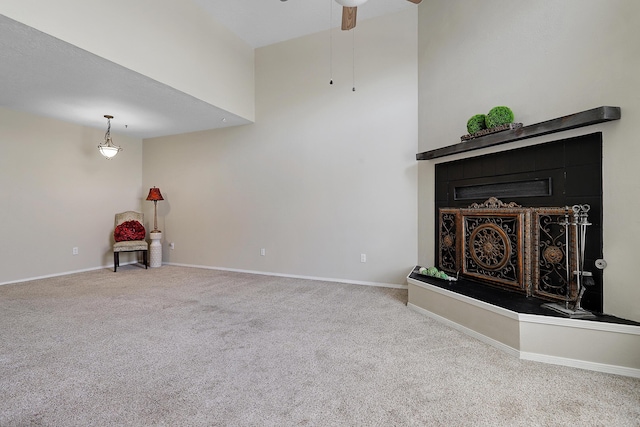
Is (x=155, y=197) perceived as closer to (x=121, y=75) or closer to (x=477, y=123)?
(x=121, y=75)

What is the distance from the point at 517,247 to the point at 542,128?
1036mm

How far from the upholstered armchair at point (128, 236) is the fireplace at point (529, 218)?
16.7 feet

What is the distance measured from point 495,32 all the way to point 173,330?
4.10 meters

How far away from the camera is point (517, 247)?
9.11 feet

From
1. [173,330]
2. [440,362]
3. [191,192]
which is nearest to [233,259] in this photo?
[191,192]

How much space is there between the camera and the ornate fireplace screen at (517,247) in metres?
2.43

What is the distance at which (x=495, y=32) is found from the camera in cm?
299

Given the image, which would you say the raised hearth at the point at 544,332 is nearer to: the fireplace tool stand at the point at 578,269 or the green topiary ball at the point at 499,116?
the fireplace tool stand at the point at 578,269

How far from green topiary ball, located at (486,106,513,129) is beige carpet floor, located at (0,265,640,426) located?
1.90 m

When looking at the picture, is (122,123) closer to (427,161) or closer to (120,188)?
(120,188)

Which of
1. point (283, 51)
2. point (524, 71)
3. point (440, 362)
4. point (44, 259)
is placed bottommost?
point (440, 362)

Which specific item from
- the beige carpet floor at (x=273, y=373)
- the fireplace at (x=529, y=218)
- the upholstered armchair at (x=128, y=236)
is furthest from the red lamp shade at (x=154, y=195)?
the fireplace at (x=529, y=218)

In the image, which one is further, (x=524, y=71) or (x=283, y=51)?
(x=283, y=51)

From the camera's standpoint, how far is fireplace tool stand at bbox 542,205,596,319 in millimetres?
2182
